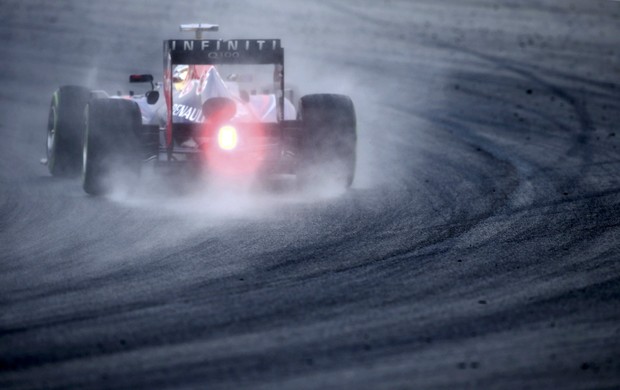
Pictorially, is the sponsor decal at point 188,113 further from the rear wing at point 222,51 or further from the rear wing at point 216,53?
the rear wing at point 222,51

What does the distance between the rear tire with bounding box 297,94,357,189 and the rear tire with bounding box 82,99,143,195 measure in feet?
5.43

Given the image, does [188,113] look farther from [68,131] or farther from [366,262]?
[366,262]

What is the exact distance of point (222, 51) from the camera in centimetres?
1173

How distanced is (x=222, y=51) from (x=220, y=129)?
0.82m

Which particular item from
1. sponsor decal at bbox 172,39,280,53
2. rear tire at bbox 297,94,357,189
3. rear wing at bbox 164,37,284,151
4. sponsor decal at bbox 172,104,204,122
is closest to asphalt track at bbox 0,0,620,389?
rear tire at bbox 297,94,357,189

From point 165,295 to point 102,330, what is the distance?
0.84 metres

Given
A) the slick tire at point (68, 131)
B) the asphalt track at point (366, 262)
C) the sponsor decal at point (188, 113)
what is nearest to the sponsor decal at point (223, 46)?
the sponsor decal at point (188, 113)

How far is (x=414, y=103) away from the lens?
19.3 m

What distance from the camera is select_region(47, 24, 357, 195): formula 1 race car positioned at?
11.6m

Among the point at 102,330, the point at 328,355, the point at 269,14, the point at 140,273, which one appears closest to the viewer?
the point at 328,355

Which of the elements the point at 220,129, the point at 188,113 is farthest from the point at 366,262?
the point at 188,113

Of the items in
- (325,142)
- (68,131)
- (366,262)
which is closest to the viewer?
(366,262)

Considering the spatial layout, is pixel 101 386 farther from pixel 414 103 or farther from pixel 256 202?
pixel 414 103

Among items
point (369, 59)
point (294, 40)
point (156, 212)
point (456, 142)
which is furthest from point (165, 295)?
point (294, 40)
